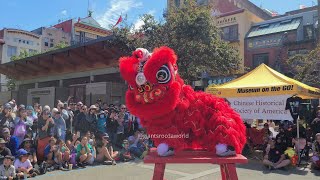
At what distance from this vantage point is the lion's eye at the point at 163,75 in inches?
161

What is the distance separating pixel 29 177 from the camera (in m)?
7.36

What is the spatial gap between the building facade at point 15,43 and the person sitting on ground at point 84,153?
35.9m

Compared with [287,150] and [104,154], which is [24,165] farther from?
[287,150]

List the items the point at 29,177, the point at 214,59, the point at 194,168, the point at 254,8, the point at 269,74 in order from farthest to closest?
the point at 254,8
the point at 214,59
the point at 269,74
the point at 194,168
the point at 29,177

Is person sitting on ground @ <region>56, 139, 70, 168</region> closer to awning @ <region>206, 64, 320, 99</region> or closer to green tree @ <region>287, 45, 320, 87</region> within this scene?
awning @ <region>206, 64, 320, 99</region>

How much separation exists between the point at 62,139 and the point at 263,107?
5.79 m

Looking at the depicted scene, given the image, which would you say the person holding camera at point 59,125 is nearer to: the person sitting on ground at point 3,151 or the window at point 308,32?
the person sitting on ground at point 3,151

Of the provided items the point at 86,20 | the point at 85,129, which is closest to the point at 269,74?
the point at 85,129

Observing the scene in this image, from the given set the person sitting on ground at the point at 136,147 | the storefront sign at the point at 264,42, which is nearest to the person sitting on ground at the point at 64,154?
the person sitting on ground at the point at 136,147

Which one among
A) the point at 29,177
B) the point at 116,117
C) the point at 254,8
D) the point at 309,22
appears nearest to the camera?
the point at 29,177

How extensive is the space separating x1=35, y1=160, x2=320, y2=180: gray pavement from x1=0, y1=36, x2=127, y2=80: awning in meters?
7.40

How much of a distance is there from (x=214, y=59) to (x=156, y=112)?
10.2 meters

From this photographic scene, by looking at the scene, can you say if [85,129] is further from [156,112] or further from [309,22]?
[309,22]

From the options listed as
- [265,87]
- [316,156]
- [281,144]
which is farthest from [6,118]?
[316,156]
